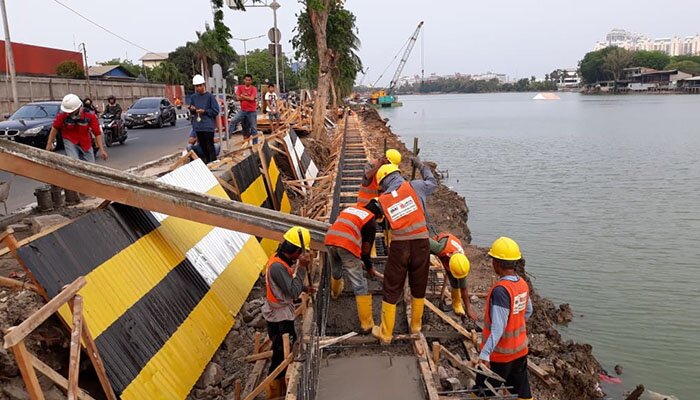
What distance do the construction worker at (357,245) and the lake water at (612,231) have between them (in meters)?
5.79

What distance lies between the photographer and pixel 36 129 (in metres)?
13.4

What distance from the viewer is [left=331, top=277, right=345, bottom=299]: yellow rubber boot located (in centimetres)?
668

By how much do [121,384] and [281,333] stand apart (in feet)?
5.16

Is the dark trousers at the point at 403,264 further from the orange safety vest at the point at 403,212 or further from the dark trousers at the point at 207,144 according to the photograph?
the dark trousers at the point at 207,144

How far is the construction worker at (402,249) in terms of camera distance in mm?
5156

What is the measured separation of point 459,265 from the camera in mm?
5863

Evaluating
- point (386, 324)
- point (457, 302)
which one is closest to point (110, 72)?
point (457, 302)

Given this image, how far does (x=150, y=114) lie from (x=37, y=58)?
2670cm

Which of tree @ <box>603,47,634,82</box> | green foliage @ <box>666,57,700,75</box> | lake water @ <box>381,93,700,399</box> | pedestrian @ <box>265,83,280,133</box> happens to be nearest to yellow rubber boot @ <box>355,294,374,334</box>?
lake water @ <box>381,93,700,399</box>

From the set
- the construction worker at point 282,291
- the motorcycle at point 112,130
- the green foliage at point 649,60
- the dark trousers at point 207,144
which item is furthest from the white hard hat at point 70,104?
the green foliage at point 649,60

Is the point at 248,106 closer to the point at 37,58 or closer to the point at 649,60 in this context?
the point at 37,58

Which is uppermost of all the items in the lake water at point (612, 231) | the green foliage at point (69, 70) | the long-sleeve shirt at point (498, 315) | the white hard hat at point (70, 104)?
the green foliage at point (69, 70)

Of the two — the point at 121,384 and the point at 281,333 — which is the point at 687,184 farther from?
the point at 121,384

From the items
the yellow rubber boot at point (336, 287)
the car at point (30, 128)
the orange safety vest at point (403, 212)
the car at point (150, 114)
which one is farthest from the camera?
the car at point (150, 114)
